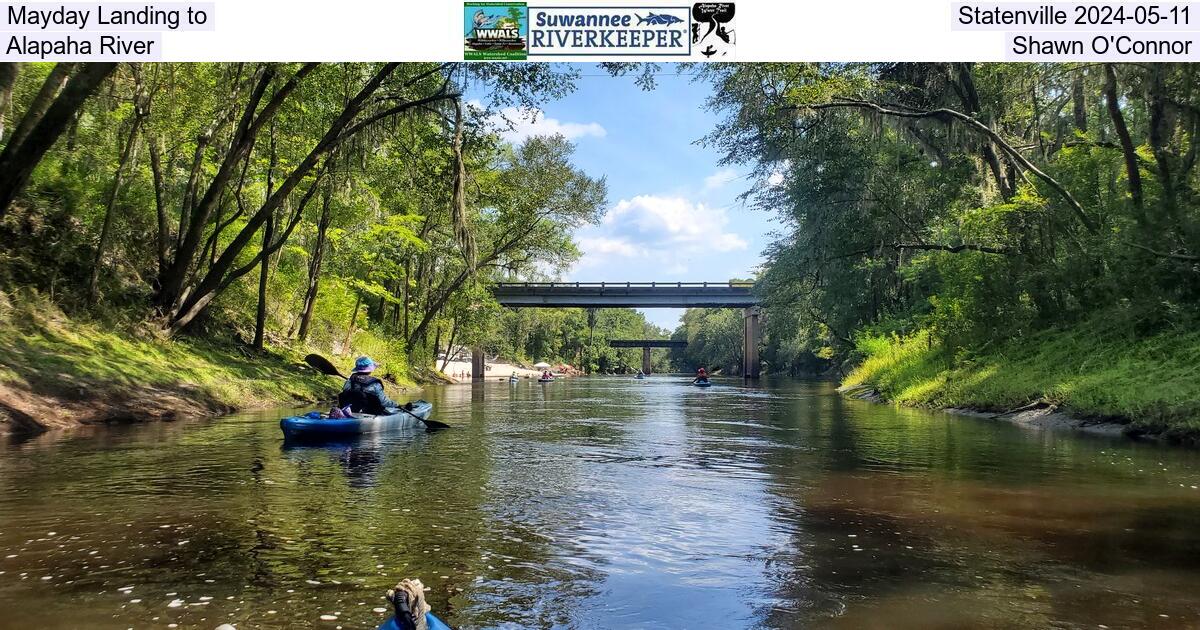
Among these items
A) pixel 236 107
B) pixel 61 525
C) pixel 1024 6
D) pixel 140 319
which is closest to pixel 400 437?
pixel 61 525

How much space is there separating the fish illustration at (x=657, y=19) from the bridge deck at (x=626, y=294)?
45910mm

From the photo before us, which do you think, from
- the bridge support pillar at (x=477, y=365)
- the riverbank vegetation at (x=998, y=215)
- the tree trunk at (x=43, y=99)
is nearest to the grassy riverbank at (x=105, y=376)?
the tree trunk at (x=43, y=99)

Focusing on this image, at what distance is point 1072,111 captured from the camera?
2230 cm

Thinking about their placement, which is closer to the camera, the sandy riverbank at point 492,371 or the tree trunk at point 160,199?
the tree trunk at point 160,199

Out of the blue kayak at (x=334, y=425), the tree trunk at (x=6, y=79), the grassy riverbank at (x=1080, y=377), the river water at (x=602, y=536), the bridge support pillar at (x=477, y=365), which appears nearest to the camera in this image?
the river water at (x=602, y=536)

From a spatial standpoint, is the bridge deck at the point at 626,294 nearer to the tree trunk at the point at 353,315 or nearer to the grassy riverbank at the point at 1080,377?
the tree trunk at the point at 353,315

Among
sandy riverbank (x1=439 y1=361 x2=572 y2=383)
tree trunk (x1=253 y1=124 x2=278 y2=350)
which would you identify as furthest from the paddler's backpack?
sandy riverbank (x1=439 y1=361 x2=572 y2=383)

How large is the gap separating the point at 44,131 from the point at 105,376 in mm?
4945

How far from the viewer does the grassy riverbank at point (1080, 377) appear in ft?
40.3

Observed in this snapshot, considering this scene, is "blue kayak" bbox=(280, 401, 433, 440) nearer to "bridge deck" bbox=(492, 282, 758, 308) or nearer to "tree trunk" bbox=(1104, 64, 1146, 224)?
"tree trunk" bbox=(1104, 64, 1146, 224)

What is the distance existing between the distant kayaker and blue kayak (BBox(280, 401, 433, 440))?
268 millimetres

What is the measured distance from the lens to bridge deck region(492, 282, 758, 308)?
189 feet

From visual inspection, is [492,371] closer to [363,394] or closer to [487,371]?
[487,371]

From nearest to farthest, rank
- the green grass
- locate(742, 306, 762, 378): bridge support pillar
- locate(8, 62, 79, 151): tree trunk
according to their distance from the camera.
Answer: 1. locate(8, 62, 79, 151): tree trunk
2. the green grass
3. locate(742, 306, 762, 378): bridge support pillar
